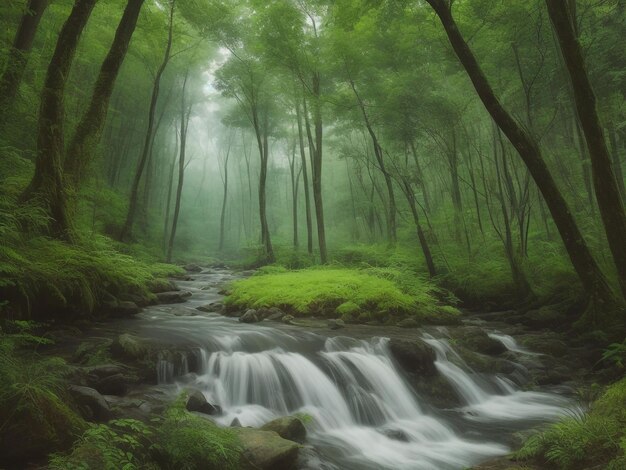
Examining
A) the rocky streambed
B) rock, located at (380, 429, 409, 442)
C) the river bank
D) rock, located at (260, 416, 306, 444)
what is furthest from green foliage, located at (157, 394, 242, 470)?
rock, located at (380, 429, 409, 442)

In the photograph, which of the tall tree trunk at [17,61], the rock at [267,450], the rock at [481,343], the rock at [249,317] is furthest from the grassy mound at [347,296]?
the tall tree trunk at [17,61]

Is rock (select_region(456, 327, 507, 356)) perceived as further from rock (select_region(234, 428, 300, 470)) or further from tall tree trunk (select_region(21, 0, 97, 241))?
tall tree trunk (select_region(21, 0, 97, 241))

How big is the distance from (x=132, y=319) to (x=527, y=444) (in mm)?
8017

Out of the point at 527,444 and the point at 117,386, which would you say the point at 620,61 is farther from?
the point at 117,386

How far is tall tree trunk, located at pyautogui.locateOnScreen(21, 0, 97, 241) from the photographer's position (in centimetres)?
634

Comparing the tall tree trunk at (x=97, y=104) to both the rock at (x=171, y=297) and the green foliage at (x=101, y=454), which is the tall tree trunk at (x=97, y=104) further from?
the green foliage at (x=101, y=454)

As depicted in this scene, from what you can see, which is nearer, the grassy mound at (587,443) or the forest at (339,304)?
the grassy mound at (587,443)

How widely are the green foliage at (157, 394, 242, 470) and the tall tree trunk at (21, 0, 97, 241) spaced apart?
16.2 ft

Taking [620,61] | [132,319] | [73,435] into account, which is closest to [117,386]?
[73,435]

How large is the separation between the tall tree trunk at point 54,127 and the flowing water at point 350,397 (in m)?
3.04

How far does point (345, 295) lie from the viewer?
1059 cm

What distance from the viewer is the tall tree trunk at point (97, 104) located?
7438mm

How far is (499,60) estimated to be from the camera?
11789 millimetres

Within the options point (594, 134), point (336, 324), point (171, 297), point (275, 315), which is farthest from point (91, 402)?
point (171, 297)
